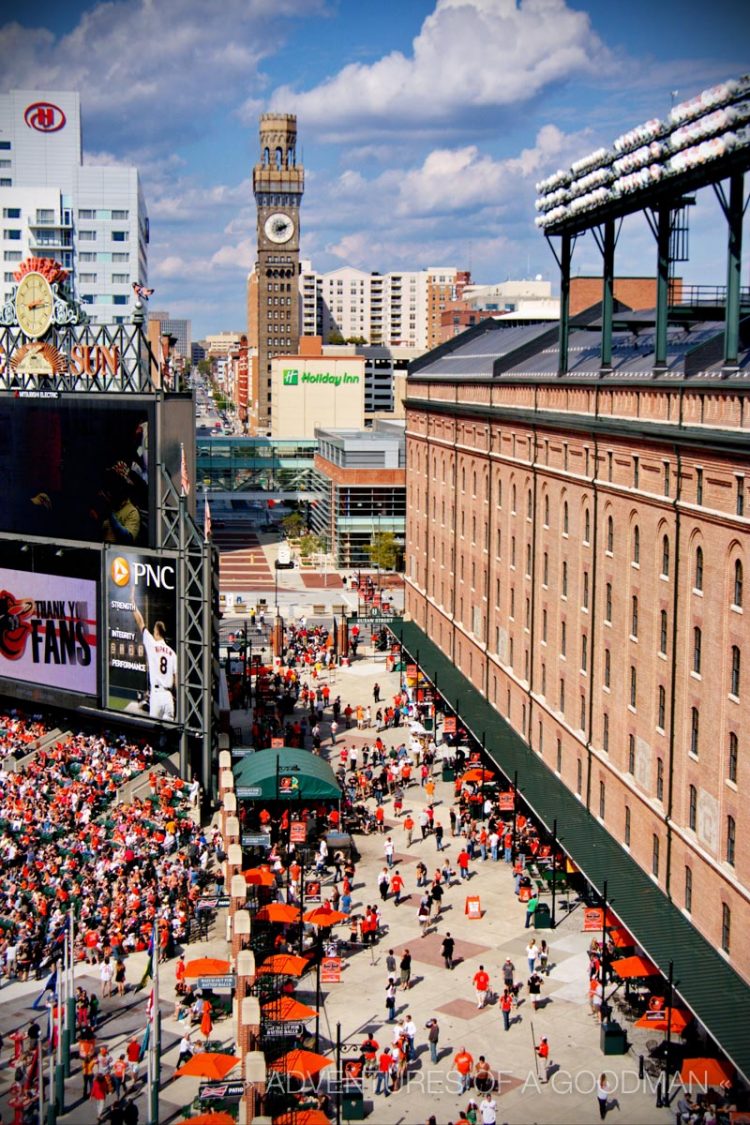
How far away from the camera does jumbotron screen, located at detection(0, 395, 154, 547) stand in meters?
61.4

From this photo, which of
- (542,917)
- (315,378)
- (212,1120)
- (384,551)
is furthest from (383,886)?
(315,378)

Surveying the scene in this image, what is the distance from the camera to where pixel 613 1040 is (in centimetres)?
3834

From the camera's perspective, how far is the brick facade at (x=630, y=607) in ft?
124

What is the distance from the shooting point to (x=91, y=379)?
65.9 metres

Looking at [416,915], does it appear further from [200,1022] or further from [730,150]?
[730,150]

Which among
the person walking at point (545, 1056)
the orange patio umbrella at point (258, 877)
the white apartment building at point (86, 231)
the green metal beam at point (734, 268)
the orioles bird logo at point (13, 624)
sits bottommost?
the person walking at point (545, 1056)

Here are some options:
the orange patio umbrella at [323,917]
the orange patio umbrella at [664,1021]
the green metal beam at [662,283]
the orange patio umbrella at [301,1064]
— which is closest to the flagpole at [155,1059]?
the orange patio umbrella at [301,1064]

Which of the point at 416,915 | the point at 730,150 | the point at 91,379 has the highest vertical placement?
the point at 730,150

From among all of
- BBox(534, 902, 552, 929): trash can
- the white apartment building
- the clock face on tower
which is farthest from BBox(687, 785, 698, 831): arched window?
the white apartment building

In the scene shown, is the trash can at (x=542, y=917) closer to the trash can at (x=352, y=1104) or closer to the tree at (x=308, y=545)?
the trash can at (x=352, y=1104)

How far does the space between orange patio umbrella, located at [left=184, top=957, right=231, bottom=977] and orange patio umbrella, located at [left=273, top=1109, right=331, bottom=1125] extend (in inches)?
324

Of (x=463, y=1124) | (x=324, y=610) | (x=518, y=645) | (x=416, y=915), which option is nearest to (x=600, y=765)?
(x=416, y=915)

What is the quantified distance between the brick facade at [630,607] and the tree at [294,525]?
85.4m

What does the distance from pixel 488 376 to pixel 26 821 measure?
104 ft
